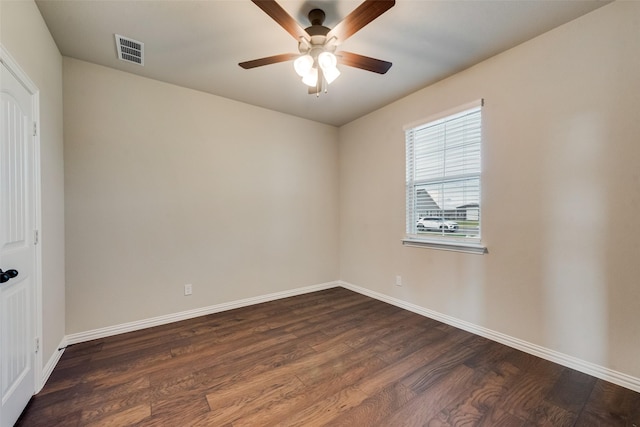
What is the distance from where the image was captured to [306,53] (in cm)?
195

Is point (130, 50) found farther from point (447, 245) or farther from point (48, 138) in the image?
point (447, 245)

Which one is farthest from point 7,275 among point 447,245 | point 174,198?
point 447,245

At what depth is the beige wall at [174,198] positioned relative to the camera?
8.21 feet

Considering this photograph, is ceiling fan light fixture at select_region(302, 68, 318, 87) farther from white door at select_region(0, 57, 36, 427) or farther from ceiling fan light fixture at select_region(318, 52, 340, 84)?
white door at select_region(0, 57, 36, 427)

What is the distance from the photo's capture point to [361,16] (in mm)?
1555

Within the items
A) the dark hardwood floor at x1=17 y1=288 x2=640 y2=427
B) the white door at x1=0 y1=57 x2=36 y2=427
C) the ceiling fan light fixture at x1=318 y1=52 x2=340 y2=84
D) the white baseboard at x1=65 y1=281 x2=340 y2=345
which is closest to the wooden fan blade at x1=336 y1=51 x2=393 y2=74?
the ceiling fan light fixture at x1=318 y1=52 x2=340 y2=84

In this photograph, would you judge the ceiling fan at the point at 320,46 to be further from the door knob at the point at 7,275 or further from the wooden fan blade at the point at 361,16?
the door knob at the point at 7,275

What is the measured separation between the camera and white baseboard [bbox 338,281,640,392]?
1.84 meters

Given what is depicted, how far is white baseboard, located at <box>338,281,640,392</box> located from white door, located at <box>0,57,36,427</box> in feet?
11.0

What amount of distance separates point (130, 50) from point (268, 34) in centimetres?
127

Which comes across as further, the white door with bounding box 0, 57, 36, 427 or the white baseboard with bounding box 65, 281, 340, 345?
the white baseboard with bounding box 65, 281, 340, 345

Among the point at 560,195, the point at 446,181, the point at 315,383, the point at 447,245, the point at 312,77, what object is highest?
the point at 312,77

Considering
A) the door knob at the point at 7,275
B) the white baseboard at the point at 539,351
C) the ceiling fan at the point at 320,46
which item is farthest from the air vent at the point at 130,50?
the white baseboard at the point at 539,351

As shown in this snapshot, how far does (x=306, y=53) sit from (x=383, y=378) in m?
2.48
